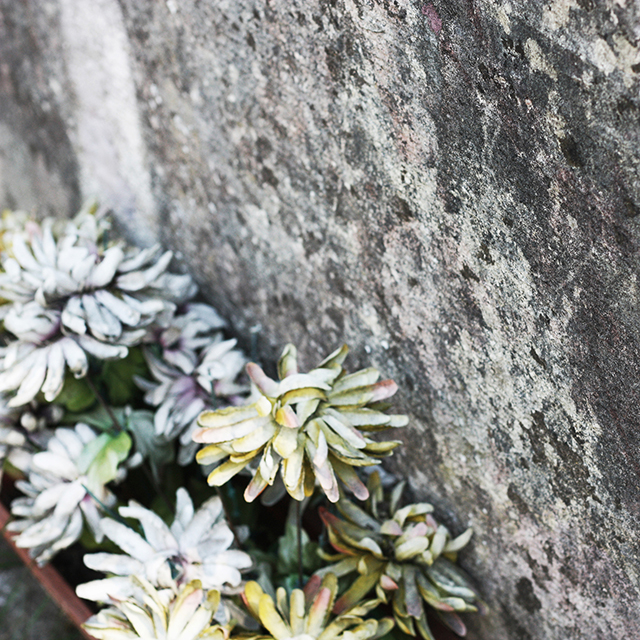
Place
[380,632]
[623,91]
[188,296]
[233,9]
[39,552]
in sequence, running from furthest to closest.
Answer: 1. [188,296]
2. [39,552]
3. [233,9]
4. [380,632]
5. [623,91]

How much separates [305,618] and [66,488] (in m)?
0.50

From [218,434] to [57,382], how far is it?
37 cm

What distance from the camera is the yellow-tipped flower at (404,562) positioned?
1.01 metres

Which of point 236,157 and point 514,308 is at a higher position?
point 236,157

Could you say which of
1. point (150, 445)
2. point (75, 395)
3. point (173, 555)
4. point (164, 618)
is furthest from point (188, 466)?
point (164, 618)

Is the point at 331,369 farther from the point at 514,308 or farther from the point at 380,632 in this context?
the point at 380,632

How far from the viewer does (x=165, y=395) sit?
4.07ft

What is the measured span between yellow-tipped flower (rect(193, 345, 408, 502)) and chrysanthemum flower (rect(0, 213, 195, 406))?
0.33 metres

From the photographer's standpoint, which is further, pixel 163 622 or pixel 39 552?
pixel 39 552

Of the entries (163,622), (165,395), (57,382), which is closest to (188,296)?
(165,395)

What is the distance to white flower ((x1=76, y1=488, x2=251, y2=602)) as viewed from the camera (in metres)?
0.96

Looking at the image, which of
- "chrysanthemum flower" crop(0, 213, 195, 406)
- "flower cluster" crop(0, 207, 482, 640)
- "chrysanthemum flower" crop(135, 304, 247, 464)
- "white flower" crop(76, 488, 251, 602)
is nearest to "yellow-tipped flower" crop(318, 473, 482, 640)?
"flower cluster" crop(0, 207, 482, 640)

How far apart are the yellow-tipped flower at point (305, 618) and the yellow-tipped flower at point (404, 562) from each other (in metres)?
0.08

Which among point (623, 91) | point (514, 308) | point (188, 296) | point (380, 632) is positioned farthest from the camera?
point (188, 296)
